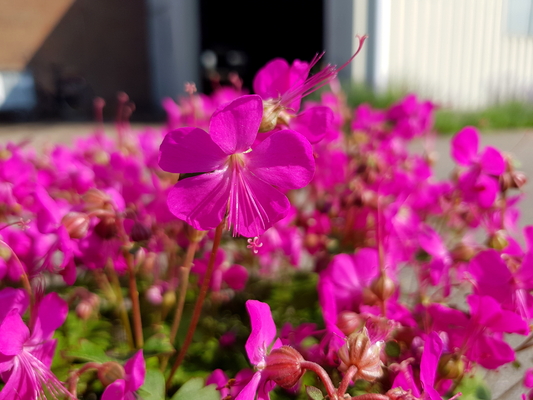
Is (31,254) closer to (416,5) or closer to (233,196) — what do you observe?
(233,196)

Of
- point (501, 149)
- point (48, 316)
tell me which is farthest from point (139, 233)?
point (501, 149)

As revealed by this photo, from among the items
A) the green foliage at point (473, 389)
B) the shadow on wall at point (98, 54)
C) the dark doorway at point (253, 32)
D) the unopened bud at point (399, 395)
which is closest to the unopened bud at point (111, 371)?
the unopened bud at point (399, 395)

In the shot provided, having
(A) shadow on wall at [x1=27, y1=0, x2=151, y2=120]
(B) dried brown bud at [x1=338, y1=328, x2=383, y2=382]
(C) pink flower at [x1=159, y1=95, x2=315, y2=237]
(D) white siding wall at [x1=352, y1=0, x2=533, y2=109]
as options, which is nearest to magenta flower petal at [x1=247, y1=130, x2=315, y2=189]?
(C) pink flower at [x1=159, y1=95, x2=315, y2=237]

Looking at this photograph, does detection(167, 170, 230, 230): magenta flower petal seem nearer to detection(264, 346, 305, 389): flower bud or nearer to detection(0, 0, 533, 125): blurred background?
detection(264, 346, 305, 389): flower bud

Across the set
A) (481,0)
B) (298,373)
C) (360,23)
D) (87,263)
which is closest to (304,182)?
(298,373)

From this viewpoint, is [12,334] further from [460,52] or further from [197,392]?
[460,52]
